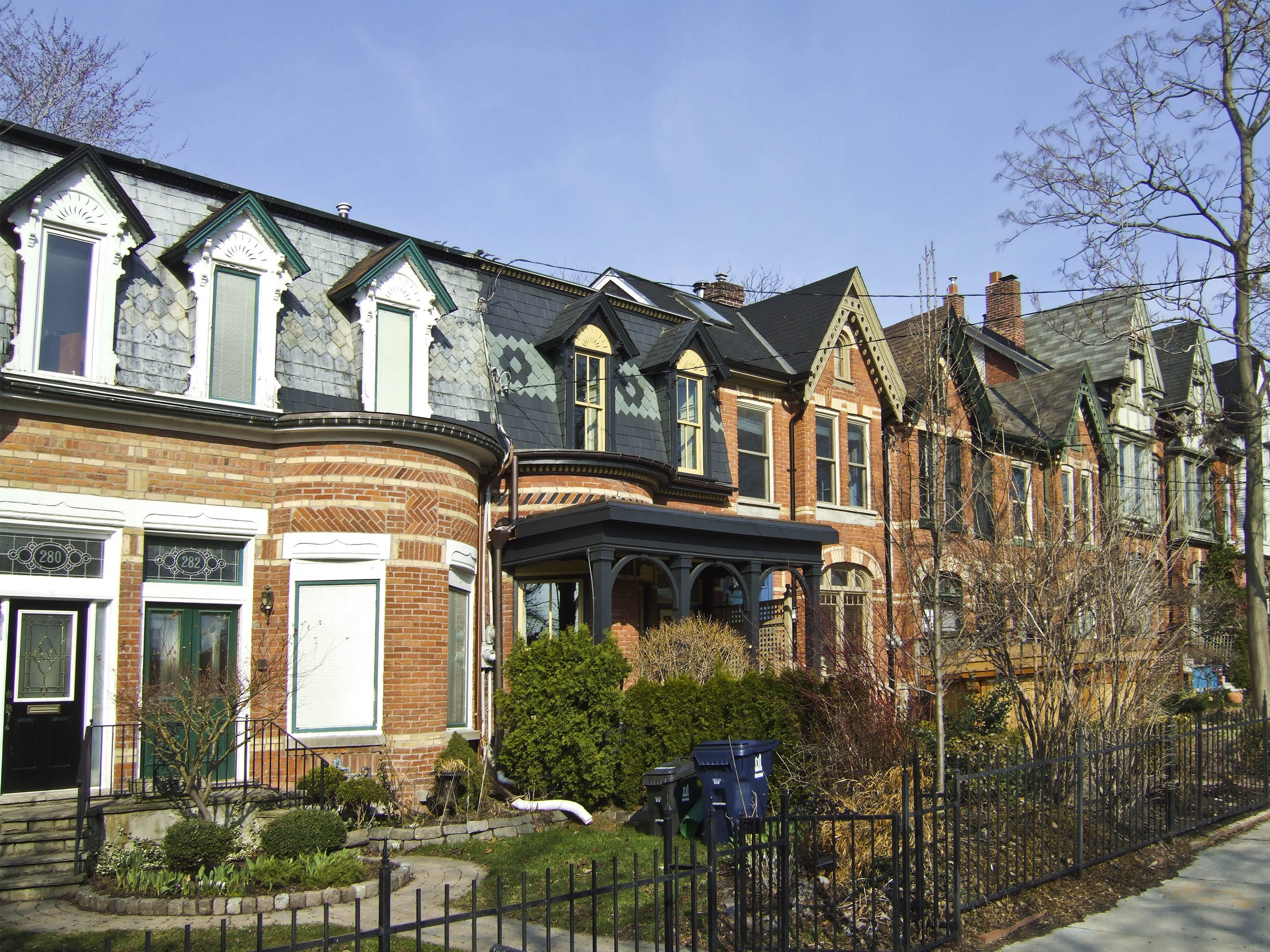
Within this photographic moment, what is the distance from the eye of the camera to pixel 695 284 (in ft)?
94.2

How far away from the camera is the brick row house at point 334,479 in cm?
1245

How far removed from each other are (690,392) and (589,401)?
2.65 m

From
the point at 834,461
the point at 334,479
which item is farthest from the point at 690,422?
the point at 334,479

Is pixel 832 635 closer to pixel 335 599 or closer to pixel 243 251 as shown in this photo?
pixel 335 599

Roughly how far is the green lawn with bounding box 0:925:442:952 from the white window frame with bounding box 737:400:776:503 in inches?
547

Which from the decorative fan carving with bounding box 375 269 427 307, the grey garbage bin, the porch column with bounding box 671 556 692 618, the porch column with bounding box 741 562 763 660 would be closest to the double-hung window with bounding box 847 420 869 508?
the porch column with bounding box 741 562 763 660

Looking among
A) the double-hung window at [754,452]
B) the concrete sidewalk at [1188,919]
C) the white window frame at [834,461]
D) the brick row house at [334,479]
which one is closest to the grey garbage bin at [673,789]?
the brick row house at [334,479]

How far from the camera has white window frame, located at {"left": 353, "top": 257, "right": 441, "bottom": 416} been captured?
1541 centimetres

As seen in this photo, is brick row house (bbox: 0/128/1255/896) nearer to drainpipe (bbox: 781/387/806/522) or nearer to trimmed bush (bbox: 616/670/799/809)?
drainpipe (bbox: 781/387/806/522)

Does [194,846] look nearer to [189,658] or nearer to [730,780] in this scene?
[189,658]

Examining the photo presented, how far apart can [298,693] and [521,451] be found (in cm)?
509

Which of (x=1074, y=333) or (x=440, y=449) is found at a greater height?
(x=1074, y=333)

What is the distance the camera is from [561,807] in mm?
13328

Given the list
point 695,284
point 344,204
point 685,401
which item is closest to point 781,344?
point 685,401
